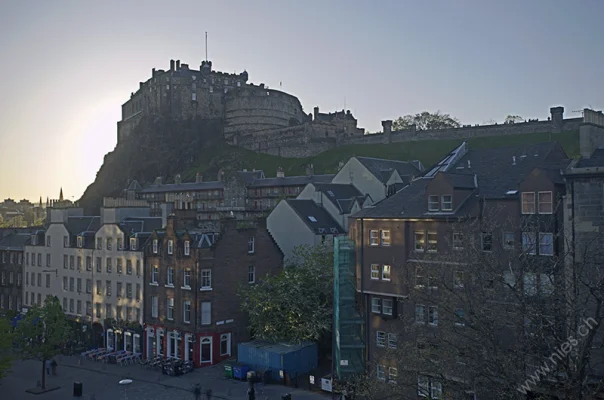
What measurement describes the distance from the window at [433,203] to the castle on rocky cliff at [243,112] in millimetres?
91058

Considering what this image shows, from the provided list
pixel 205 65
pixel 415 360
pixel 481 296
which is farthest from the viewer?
pixel 205 65

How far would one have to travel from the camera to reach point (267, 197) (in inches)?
3661

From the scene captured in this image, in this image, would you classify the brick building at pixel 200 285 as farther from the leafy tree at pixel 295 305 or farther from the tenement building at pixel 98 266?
the leafy tree at pixel 295 305

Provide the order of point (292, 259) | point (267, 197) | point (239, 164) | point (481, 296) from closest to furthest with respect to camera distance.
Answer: point (481, 296) → point (292, 259) → point (267, 197) → point (239, 164)

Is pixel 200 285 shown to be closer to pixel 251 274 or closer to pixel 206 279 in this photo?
pixel 206 279

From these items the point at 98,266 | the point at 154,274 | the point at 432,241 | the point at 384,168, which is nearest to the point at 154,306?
the point at 154,274

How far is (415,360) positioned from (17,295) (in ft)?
174

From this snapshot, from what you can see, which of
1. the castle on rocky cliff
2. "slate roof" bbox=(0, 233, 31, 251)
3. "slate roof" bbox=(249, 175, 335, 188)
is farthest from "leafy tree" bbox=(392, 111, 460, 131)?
"slate roof" bbox=(0, 233, 31, 251)

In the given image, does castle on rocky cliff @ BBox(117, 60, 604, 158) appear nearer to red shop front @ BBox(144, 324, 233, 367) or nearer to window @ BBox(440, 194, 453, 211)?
red shop front @ BBox(144, 324, 233, 367)

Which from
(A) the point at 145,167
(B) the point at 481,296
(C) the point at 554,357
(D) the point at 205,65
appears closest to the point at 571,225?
(B) the point at 481,296

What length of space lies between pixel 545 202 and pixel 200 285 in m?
25.5

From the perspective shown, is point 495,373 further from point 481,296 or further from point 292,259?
point 292,259

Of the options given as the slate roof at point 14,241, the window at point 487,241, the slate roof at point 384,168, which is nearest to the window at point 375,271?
the window at point 487,241

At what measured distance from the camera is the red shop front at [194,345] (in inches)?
1699
